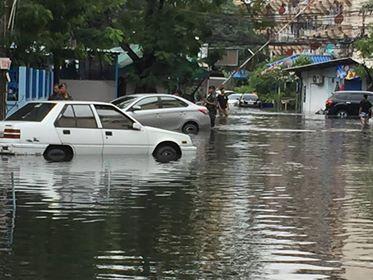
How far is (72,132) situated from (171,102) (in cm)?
1135

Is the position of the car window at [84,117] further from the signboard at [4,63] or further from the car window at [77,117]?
the signboard at [4,63]

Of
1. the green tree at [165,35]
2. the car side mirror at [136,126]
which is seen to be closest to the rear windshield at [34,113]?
the car side mirror at [136,126]

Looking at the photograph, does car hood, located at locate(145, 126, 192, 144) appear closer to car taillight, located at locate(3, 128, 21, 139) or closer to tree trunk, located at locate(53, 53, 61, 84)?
car taillight, located at locate(3, 128, 21, 139)

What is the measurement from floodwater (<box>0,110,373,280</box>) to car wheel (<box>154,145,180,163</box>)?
1.13 ft

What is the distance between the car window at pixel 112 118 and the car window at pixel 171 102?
10275 millimetres

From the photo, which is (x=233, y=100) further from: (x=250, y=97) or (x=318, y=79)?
(x=318, y=79)

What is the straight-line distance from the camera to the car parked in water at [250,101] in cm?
7662

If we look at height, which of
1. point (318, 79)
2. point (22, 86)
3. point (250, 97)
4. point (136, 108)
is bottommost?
point (136, 108)

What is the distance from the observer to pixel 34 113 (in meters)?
17.1

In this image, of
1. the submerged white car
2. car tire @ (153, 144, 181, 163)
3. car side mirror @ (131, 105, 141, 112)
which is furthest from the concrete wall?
the submerged white car

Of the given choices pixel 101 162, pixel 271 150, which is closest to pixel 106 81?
pixel 271 150

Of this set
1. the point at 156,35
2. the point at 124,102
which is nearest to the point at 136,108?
the point at 124,102

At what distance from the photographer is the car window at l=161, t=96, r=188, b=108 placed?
91.4 feet

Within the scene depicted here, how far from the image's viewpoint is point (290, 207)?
461 inches
